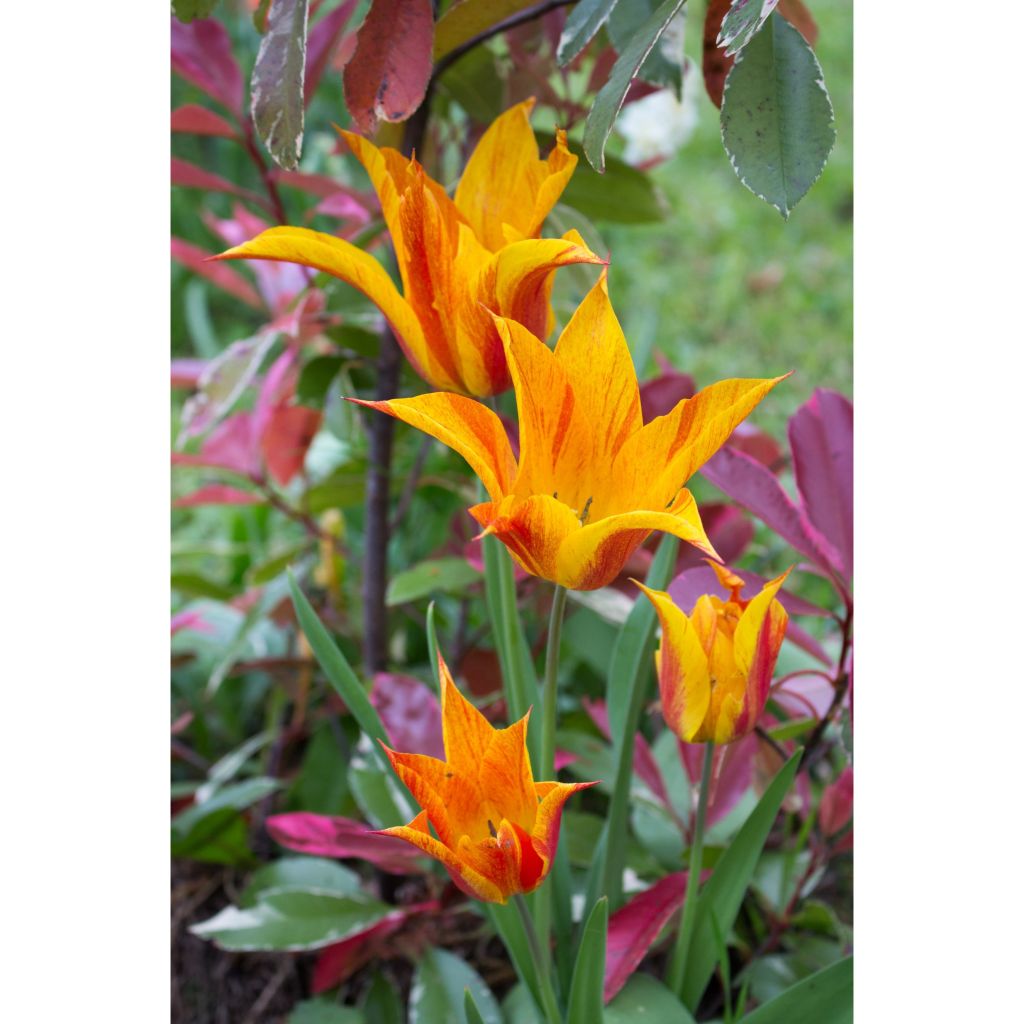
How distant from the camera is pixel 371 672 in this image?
93 cm

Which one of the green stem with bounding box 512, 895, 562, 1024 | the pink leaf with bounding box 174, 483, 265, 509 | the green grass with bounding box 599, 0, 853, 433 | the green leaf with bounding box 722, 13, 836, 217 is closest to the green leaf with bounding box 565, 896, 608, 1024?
the green stem with bounding box 512, 895, 562, 1024

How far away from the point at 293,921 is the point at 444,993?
0.12 m

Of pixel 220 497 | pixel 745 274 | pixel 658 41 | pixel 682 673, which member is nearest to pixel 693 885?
pixel 682 673

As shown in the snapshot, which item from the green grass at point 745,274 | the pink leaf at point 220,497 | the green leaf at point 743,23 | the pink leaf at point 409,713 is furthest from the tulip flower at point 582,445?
the green grass at point 745,274

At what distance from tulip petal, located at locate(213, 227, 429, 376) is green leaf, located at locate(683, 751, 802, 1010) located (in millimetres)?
283

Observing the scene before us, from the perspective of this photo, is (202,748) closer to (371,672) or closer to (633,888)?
(371,672)

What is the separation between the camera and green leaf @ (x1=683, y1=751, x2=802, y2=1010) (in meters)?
0.58

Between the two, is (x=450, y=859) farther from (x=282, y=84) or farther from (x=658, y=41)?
(x=658, y=41)

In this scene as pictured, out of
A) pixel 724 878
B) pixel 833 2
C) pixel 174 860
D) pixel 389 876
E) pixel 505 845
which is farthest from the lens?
pixel 833 2

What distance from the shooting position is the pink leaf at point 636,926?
61 centimetres

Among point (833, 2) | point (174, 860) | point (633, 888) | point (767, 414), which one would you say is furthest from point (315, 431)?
point (833, 2)

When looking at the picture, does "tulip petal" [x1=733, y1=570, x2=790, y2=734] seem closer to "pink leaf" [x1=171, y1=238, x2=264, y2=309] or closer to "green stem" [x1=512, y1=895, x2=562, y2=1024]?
"green stem" [x1=512, y1=895, x2=562, y2=1024]

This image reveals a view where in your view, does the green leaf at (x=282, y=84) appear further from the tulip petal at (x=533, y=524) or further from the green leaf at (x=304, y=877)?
the green leaf at (x=304, y=877)

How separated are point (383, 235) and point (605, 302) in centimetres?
39
